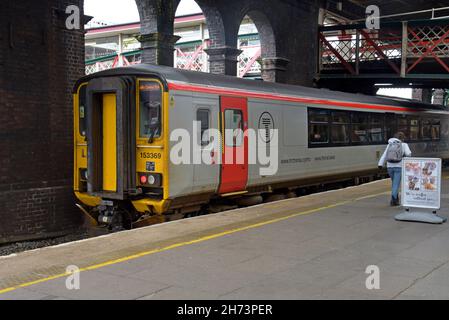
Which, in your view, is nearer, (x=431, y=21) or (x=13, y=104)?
(x=13, y=104)

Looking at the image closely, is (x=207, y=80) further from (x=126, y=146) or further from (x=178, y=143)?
(x=126, y=146)

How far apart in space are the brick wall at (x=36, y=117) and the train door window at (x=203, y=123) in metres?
3.17

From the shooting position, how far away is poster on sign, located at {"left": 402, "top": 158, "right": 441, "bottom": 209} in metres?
8.45

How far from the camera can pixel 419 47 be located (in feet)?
65.8

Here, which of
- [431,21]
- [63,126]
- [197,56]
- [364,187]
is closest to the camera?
[63,126]

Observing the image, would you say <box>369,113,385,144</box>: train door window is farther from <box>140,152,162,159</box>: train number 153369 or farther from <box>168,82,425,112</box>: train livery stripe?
<box>140,152,162,159</box>: train number 153369

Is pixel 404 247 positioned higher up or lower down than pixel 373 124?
lower down

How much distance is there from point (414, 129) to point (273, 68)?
224 inches

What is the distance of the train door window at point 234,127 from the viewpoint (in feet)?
32.7

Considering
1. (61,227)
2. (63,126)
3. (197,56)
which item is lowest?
(61,227)

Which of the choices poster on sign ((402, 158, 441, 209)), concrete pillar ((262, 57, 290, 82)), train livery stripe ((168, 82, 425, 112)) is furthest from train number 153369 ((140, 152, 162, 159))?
concrete pillar ((262, 57, 290, 82))

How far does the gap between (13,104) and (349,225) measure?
6.54m

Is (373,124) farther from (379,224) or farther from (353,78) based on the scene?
(379,224)
